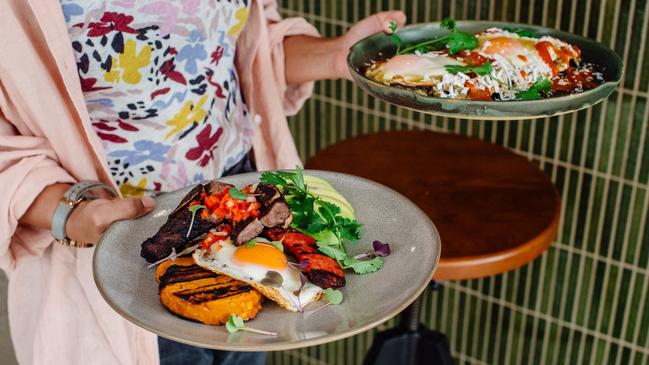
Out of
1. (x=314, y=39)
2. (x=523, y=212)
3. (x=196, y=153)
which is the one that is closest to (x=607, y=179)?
(x=523, y=212)

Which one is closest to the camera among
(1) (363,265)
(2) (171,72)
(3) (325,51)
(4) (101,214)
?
(1) (363,265)

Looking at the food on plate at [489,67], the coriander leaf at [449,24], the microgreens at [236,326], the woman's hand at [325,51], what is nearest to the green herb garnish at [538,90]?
the food on plate at [489,67]

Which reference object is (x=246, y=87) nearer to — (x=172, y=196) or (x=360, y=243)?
(x=172, y=196)

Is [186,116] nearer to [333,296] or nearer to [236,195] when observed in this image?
[236,195]

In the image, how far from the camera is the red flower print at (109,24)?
4.15 feet

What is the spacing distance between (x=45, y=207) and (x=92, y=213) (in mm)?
126

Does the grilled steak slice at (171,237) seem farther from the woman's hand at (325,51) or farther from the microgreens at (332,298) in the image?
the woman's hand at (325,51)

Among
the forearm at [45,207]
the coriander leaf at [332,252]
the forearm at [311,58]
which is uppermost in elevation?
the forearm at [311,58]

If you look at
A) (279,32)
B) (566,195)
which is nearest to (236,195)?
(279,32)

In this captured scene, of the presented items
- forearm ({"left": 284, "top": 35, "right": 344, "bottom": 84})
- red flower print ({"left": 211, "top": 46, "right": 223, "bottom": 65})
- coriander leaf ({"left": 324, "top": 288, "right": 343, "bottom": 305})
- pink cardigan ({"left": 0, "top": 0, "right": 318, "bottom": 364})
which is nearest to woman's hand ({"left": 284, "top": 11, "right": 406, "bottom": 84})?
forearm ({"left": 284, "top": 35, "right": 344, "bottom": 84})

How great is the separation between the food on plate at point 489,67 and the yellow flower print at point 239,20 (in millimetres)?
256

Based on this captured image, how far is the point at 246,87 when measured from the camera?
1.64m

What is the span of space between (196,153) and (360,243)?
452 millimetres

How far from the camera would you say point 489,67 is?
1.31m
